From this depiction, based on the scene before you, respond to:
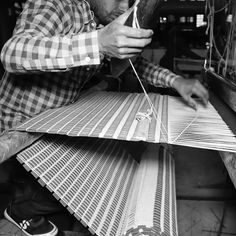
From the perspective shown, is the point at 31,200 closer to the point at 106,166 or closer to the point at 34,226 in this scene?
the point at 34,226

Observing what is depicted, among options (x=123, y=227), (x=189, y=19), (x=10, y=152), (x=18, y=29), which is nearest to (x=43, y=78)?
(x=18, y=29)

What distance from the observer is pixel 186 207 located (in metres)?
1.28

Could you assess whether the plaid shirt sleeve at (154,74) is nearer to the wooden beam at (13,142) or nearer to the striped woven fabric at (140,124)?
the striped woven fabric at (140,124)

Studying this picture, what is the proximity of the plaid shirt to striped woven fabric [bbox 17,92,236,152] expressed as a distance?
0.12 metres

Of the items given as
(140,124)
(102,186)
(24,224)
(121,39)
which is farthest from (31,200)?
(121,39)

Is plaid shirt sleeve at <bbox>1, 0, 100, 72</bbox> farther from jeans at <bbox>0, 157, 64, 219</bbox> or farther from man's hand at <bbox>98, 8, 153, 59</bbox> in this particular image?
jeans at <bbox>0, 157, 64, 219</bbox>

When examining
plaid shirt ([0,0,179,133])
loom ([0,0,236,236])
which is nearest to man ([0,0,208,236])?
plaid shirt ([0,0,179,133])

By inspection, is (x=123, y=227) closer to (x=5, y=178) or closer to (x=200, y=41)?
(x=5, y=178)

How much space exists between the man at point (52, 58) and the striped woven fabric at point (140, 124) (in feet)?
0.39

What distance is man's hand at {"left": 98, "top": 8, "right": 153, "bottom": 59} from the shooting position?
2.02 feet

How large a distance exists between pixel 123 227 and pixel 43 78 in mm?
598

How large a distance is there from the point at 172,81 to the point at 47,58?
0.59 meters

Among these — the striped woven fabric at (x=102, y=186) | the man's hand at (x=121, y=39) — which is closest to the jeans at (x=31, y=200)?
the striped woven fabric at (x=102, y=186)

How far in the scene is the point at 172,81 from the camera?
3.63 feet
